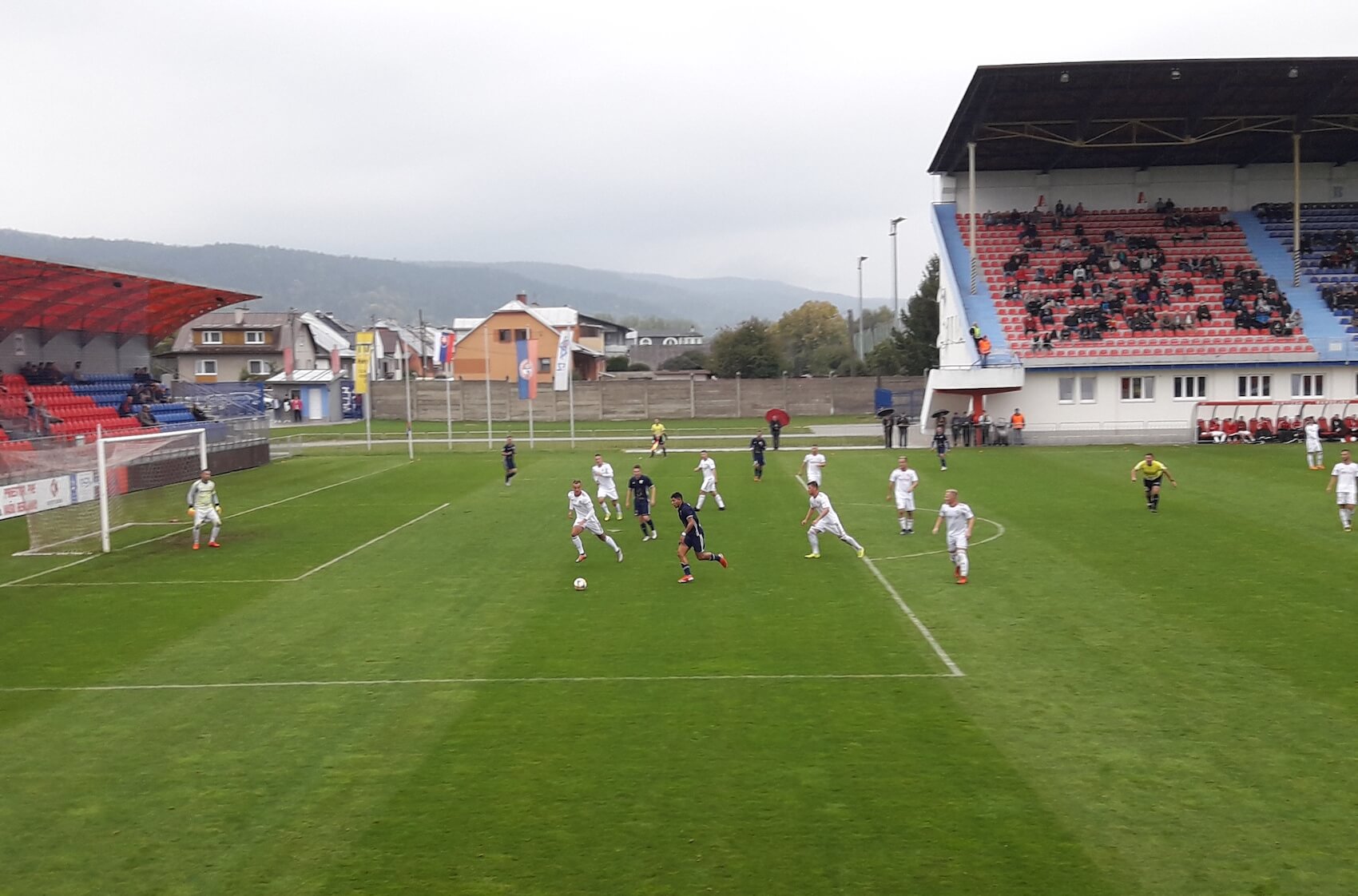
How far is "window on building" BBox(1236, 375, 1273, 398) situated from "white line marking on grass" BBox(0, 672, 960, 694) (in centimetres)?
4358

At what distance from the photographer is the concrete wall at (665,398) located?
76.6 m

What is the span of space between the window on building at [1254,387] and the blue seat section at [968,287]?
35.6 feet

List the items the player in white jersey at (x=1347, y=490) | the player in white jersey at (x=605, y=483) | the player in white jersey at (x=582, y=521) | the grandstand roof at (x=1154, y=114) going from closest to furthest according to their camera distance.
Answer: the player in white jersey at (x=582, y=521), the player in white jersey at (x=1347, y=490), the player in white jersey at (x=605, y=483), the grandstand roof at (x=1154, y=114)

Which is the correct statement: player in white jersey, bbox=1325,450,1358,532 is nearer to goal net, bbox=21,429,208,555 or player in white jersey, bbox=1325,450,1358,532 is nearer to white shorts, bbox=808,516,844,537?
white shorts, bbox=808,516,844,537

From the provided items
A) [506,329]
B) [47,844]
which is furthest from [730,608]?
[506,329]

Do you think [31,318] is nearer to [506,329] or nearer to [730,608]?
[730,608]

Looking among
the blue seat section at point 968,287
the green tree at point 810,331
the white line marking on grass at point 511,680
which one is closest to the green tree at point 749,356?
the green tree at point 810,331

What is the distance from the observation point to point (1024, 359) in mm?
50562

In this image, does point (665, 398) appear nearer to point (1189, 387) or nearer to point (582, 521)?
point (1189, 387)

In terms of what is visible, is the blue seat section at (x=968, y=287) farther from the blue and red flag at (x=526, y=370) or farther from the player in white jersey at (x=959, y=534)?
the player in white jersey at (x=959, y=534)

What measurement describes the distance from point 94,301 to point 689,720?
41506mm

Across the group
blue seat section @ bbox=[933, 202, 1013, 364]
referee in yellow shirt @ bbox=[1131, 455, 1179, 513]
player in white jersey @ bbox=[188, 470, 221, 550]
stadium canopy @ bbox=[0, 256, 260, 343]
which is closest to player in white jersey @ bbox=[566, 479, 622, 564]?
player in white jersey @ bbox=[188, 470, 221, 550]

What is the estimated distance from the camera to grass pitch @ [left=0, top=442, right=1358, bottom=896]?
8.80 metres

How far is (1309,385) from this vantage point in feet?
164
